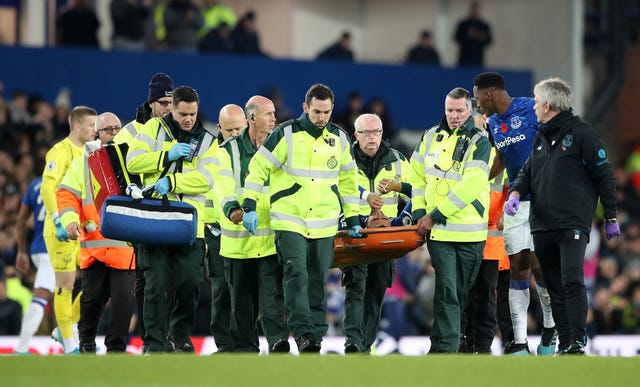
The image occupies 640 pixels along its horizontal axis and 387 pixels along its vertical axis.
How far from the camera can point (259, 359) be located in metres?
10.3

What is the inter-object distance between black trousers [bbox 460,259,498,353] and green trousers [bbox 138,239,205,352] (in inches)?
108

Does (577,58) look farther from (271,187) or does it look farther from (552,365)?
(552,365)

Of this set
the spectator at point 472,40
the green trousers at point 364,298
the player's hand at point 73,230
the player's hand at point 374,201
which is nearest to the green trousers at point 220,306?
the green trousers at point 364,298

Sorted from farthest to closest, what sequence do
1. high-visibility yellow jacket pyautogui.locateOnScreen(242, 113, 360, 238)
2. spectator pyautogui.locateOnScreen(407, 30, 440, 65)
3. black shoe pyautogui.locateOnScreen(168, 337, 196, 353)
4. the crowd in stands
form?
1. spectator pyautogui.locateOnScreen(407, 30, 440, 65)
2. the crowd in stands
3. black shoe pyautogui.locateOnScreen(168, 337, 196, 353)
4. high-visibility yellow jacket pyautogui.locateOnScreen(242, 113, 360, 238)

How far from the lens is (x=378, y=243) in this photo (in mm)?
12945

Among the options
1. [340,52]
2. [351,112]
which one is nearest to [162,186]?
[351,112]

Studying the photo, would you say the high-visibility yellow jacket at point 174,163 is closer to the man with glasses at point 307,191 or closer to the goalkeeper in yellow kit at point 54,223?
the man with glasses at point 307,191

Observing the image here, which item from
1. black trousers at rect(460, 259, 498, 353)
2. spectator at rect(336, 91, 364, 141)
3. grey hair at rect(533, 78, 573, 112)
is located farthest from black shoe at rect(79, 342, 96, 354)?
spectator at rect(336, 91, 364, 141)

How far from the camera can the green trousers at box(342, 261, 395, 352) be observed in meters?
13.5

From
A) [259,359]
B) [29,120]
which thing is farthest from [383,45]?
[259,359]

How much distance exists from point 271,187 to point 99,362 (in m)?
3.16

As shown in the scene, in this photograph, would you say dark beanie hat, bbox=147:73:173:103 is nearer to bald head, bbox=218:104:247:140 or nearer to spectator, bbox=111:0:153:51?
bald head, bbox=218:104:247:140

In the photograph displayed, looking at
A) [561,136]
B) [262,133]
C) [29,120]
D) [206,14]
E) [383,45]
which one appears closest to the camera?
[561,136]

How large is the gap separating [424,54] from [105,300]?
13.7 m
